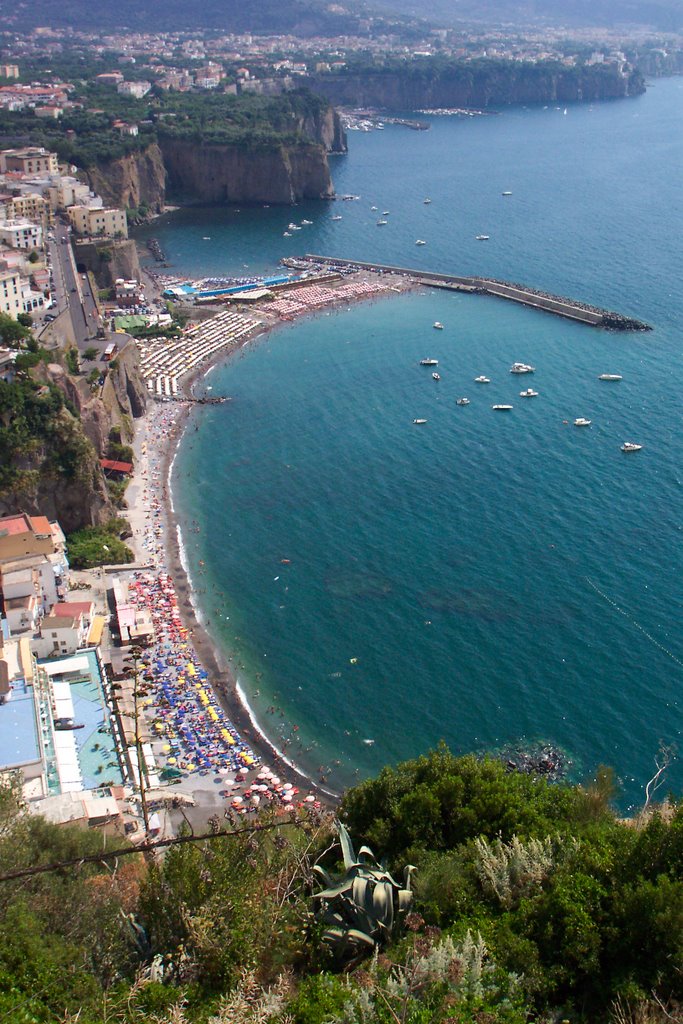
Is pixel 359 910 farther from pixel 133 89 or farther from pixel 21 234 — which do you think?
pixel 133 89

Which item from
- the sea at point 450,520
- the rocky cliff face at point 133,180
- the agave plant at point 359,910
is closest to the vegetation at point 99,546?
the sea at point 450,520

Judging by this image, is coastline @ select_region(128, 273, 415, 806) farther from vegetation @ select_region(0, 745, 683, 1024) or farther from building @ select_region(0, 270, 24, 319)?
vegetation @ select_region(0, 745, 683, 1024)

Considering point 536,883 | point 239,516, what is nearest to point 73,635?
point 239,516

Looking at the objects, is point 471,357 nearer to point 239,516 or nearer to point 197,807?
point 239,516

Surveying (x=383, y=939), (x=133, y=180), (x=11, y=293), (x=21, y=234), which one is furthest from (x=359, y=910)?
(x=133, y=180)

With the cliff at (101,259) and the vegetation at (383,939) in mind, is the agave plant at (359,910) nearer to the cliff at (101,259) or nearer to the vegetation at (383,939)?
the vegetation at (383,939)
